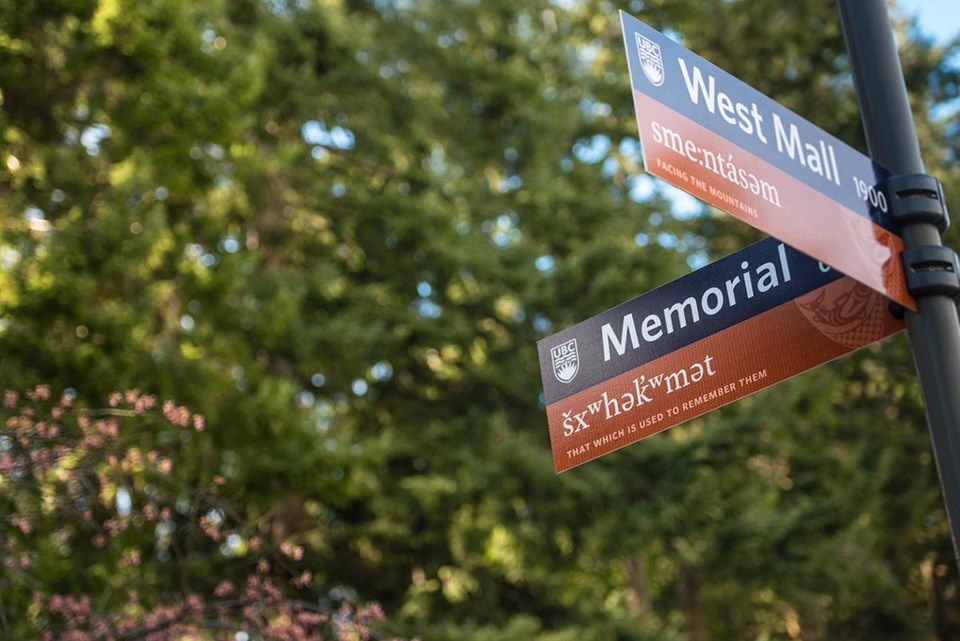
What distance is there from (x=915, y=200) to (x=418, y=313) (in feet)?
38.5

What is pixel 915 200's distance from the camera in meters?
3.14

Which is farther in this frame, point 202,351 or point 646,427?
point 202,351

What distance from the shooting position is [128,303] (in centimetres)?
1104

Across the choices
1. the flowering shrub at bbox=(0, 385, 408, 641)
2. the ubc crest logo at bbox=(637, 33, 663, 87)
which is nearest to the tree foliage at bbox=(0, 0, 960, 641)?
the flowering shrub at bbox=(0, 385, 408, 641)

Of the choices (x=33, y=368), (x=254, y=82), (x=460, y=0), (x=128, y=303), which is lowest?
(x=33, y=368)

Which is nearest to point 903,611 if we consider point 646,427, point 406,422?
point 406,422

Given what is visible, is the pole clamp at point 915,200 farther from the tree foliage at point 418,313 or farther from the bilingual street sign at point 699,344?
the tree foliage at point 418,313

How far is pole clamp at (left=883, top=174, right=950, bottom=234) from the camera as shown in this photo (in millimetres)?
3133

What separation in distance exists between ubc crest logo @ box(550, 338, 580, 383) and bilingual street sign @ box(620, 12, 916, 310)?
701 mm

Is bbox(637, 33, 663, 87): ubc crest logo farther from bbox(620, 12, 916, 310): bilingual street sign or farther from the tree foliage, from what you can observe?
the tree foliage

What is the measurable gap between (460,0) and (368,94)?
4.43 m

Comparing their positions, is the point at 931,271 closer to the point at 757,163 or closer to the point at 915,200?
the point at 915,200

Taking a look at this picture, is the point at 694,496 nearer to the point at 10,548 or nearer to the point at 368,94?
the point at 368,94

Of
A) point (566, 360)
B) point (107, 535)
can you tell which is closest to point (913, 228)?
point (566, 360)
